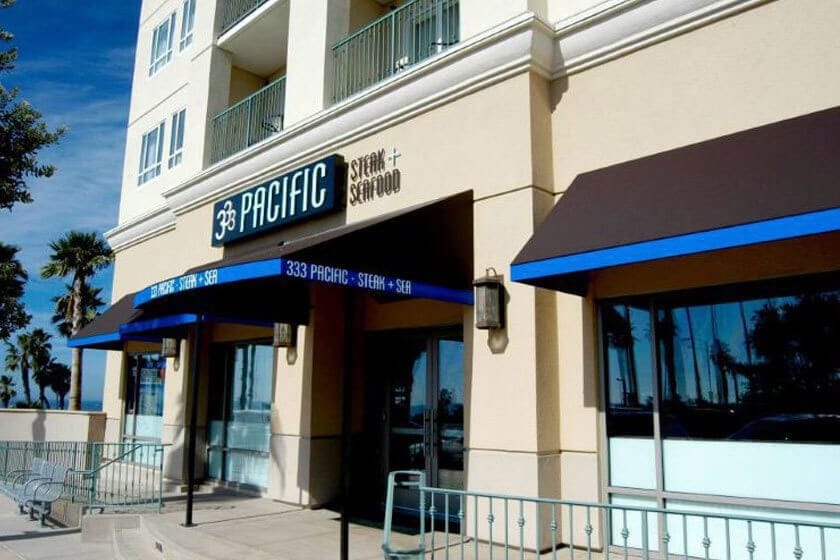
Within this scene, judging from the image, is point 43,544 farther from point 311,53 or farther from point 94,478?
point 311,53

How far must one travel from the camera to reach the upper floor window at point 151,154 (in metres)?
16.7

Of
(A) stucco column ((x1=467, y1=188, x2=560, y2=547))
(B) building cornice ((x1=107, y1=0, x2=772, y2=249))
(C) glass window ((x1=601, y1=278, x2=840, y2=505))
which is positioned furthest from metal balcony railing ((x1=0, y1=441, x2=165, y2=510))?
(C) glass window ((x1=601, y1=278, x2=840, y2=505))

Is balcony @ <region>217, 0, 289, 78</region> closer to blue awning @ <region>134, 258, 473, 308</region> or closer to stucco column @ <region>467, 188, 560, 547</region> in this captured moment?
blue awning @ <region>134, 258, 473, 308</region>

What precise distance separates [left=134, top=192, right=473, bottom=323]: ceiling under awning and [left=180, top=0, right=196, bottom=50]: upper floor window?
8945 millimetres

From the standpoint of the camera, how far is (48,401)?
46.5 meters

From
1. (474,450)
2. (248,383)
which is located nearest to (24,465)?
(248,383)

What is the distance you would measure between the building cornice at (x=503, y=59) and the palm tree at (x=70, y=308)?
25665 mm

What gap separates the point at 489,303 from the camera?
759 cm

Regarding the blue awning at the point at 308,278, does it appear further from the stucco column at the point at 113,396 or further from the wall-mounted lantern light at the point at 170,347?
the stucco column at the point at 113,396

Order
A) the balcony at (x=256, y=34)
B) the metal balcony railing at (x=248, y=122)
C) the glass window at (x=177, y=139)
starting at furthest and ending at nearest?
the glass window at (x=177, y=139), the metal balcony railing at (x=248, y=122), the balcony at (x=256, y=34)

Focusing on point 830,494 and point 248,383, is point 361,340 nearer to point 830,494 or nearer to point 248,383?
point 248,383

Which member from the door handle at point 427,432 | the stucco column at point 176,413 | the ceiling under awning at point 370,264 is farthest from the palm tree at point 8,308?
the door handle at point 427,432

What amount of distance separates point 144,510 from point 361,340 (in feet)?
13.0

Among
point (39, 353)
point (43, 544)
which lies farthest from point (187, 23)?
point (39, 353)
